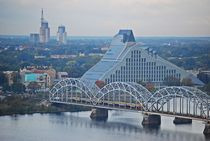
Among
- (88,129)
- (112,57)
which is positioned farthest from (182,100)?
(112,57)

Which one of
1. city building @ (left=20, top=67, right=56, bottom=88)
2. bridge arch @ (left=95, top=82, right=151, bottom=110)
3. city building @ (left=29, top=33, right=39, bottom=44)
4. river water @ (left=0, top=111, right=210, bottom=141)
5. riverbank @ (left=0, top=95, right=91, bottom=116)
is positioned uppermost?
city building @ (left=29, top=33, right=39, bottom=44)

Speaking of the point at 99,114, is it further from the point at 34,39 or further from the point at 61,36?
the point at 61,36

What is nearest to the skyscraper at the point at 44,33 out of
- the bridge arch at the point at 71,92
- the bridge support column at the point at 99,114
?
the bridge arch at the point at 71,92

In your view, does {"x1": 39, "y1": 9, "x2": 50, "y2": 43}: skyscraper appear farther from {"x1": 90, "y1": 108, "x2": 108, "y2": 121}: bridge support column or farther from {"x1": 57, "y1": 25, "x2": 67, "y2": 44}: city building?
{"x1": 90, "y1": 108, "x2": 108, "y2": 121}: bridge support column

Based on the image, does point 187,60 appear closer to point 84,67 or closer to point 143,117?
point 84,67

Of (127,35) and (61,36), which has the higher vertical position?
(61,36)

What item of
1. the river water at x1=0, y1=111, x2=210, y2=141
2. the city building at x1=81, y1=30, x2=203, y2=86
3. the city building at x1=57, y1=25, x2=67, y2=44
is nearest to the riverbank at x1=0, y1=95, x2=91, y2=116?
the river water at x1=0, y1=111, x2=210, y2=141
